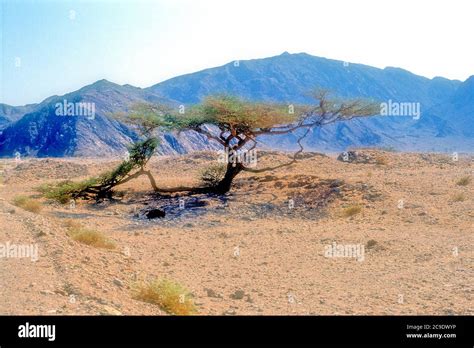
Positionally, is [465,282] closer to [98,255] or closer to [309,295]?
[309,295]

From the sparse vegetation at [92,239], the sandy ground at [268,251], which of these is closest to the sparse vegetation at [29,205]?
the sandy ground at [268,251]

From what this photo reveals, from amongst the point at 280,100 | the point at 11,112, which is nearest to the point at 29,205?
the point at 280,100

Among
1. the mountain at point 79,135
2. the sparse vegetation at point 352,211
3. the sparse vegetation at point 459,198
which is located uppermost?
the mountain at point 79,135

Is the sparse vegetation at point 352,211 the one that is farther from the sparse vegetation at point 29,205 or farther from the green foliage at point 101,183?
the sparse vegetation at point 29,205

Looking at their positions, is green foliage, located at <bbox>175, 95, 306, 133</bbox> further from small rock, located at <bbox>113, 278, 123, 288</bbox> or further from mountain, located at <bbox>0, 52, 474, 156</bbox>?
mountain, located at <bbox>0, 52, 474, 156</bbox>
